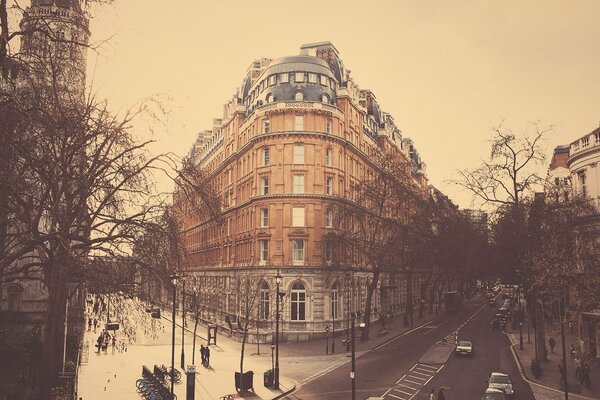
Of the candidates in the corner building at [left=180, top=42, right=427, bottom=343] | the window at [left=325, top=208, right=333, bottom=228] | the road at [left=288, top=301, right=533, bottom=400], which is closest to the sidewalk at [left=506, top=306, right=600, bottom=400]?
the road at [left=288, top=301, right=533, bottom=400]

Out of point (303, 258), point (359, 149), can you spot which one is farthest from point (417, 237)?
point (303, 258)

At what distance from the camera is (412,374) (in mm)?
36656

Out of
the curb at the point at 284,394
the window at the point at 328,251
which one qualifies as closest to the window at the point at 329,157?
the window at the point at 328,251

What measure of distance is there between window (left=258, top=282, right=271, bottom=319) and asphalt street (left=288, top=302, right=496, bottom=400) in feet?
43.3

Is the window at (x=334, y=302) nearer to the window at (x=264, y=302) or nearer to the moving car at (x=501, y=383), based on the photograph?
the window at (x=264, y=302)

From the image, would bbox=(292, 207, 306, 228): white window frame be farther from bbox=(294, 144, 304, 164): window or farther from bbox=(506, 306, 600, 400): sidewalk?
bbox=(506, 306, 600, 400): sidewalk

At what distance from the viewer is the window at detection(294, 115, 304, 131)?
2345 inches

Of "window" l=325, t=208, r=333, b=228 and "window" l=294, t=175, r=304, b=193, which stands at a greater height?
"window" l=294, t=175, r=304, b=193

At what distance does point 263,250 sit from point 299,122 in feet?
48.6

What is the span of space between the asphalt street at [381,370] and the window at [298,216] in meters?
15.5

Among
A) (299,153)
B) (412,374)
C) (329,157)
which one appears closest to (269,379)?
(412,374)

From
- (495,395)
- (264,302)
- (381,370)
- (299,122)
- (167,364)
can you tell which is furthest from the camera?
(299,122)

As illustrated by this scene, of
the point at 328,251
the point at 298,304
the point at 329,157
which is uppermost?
the point at 329,157

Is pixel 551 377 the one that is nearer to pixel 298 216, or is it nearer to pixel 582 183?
pixel 582 183
